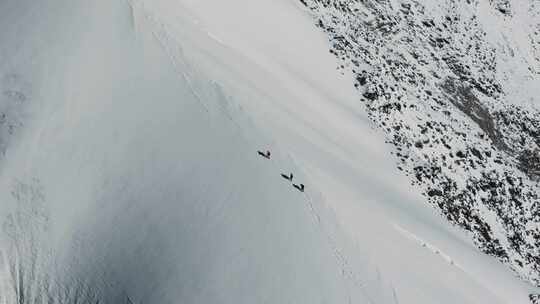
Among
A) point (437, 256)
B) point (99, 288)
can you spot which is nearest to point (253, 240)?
point (99, 288)

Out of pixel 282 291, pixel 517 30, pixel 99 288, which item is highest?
pixel 517 30

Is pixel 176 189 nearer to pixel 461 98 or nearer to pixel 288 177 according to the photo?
pixel 288 177

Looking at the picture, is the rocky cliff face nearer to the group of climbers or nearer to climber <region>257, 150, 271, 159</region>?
the group of climbers

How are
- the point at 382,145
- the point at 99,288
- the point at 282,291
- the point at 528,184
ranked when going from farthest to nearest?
the point at 528,184, the point at 382,145, the point at 282,291, the point at 99,288

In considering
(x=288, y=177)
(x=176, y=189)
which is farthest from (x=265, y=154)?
(x=176, y=189)

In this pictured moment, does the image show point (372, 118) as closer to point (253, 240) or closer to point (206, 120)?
point (206, 120)

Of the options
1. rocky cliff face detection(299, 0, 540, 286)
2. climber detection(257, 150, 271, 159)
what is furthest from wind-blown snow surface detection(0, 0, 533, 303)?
rocky cliff face detection(299, 0, 540, 286)

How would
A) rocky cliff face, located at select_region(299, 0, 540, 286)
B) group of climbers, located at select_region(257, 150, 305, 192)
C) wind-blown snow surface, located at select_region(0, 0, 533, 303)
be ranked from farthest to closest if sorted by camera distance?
1. rocky cliff face, located at select_region(299, 0, 540, 286)
2. group of climbers, located at select_region(257, 150, 305, 192)
3. wind-blown snow surface, located at select_region(0, 0, 533, 303)
